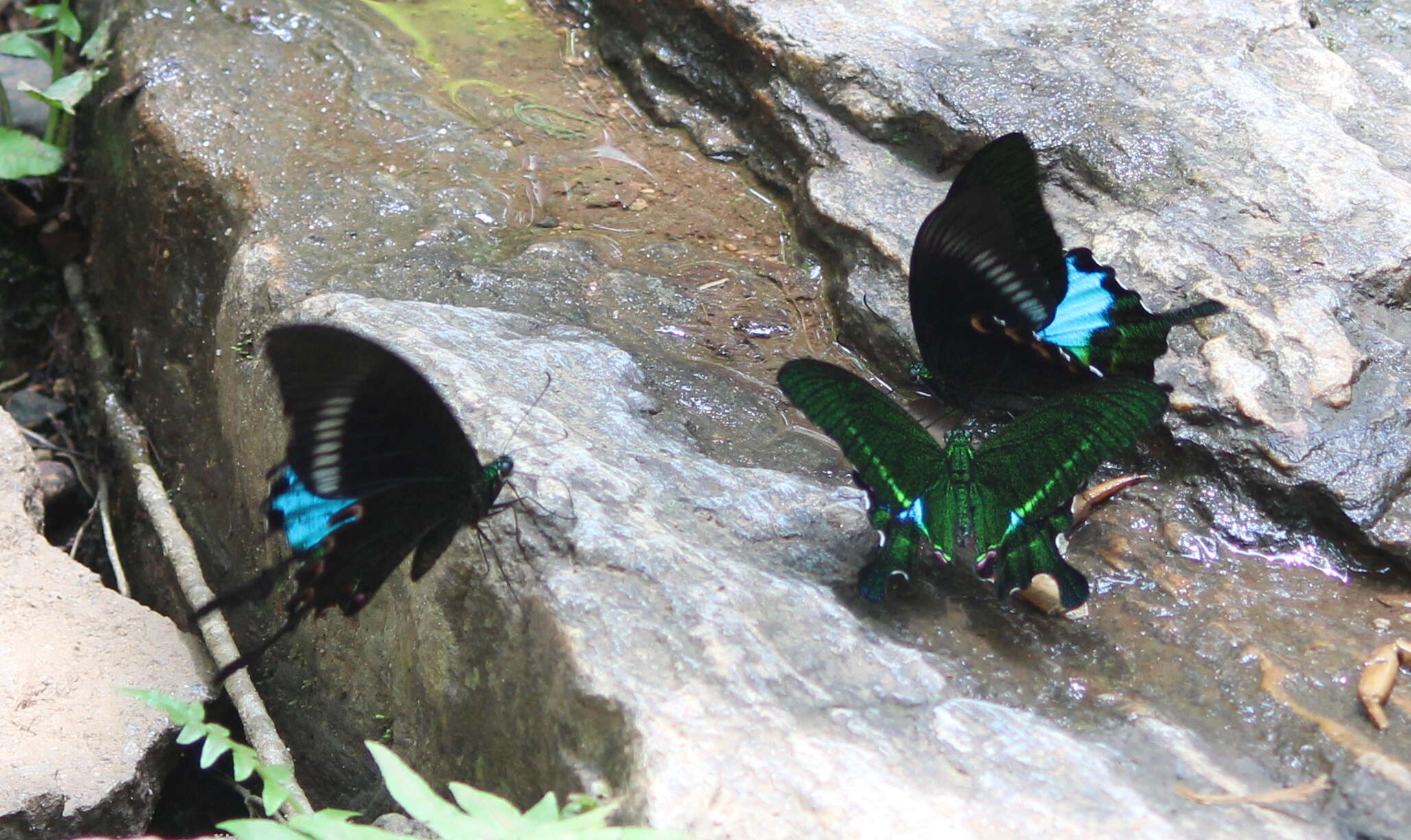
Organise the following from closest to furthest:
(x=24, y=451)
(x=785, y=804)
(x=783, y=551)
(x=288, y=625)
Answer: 1. (x=785, y=804)
2. (x=783, y=551)
3. (x=288, y=625)
4. (x=24, y=451)

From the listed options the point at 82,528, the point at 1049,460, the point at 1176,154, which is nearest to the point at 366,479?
the point at 1049,460

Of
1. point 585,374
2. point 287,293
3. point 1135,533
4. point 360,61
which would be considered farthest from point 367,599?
point 360,61

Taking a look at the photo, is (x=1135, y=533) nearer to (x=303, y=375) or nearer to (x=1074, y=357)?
(x=1074, y=357)

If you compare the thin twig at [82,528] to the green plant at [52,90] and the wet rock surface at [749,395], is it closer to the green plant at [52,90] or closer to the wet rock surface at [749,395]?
the wet rock surface at [749,395]

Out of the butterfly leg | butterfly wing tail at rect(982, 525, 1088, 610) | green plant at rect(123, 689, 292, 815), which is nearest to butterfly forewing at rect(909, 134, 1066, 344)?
the butterfly leg

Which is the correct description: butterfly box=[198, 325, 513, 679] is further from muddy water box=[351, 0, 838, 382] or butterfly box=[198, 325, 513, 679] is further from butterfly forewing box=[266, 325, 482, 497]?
muddy water box=[351, 0, 838, 382]

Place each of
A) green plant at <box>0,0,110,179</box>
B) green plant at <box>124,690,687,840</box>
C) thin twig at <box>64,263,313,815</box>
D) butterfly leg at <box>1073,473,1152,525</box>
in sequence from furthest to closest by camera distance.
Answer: green plant at <box>0,0,110,179</box>, thin twig at <box>64,263,313,815</box>, butterfly leg at <box>1073,473,1152,525</box>, green plant at <box>124,690,687,840</box>

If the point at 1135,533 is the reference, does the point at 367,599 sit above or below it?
below
